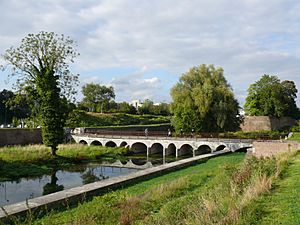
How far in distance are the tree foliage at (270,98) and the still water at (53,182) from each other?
41.3 m

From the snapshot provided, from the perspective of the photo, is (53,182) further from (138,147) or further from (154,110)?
(154,110)

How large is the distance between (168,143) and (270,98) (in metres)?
→ 29.9

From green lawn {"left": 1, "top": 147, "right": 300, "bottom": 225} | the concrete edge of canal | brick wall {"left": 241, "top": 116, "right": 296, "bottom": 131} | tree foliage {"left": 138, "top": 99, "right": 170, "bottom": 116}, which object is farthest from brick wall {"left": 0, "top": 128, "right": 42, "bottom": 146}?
tree foliage {"left": 138, "top": 99, "right": 170, "bottom": 116}

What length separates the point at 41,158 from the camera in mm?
31828

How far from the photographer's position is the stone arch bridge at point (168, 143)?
1500 inches

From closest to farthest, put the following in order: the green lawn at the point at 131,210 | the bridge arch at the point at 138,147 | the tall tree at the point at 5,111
A: 1. the green lawn at the point at 131,210
2. the bridge arch at the point at 138,147
3. the tall tree at the point at 5,111

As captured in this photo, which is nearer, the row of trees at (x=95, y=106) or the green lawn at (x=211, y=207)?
the green lawn at (x=211, y=207)

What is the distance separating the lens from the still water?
19702 millimetres

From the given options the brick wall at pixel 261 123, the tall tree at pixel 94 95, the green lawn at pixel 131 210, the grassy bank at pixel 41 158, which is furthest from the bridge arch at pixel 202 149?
the tall tree at pixel 94 95

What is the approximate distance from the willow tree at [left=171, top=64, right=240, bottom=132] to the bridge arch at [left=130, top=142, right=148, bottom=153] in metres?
6.37

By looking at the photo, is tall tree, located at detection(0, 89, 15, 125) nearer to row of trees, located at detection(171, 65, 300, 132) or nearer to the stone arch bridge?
the stone arch bridge

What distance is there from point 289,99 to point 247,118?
1026cm

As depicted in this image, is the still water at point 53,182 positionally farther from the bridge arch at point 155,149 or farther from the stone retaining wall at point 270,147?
the bridge arch at point 155,149

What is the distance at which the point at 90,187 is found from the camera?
14.2 m
